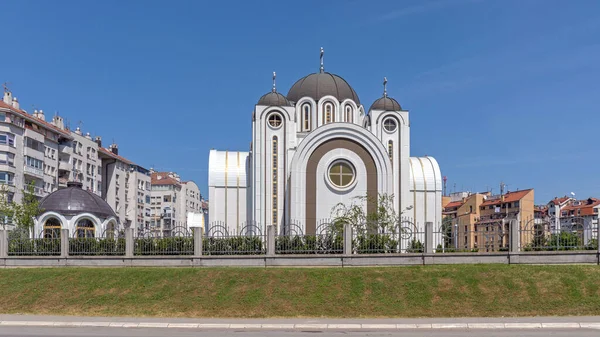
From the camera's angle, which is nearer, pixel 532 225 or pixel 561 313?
pixel 561 313

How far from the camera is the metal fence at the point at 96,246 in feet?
99.6

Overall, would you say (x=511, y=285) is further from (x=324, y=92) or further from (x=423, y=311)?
(x=324, y=92)

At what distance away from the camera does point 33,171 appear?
68.4m

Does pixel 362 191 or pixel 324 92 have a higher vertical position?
pixel 324 92

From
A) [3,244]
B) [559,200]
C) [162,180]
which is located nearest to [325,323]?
[3,244]

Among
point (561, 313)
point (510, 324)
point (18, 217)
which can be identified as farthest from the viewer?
point (18, 217)

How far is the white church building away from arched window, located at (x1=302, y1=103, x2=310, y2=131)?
0.08m

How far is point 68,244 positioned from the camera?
30172 millimetres

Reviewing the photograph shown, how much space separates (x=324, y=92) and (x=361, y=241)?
92.5ft

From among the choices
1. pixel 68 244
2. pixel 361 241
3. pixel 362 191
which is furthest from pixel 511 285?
pixel 362 191

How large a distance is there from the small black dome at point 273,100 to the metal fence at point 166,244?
25309mm

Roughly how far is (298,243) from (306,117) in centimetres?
2680

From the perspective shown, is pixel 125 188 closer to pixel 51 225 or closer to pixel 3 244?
pixel 51 225

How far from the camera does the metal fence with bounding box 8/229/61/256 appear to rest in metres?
30.7
